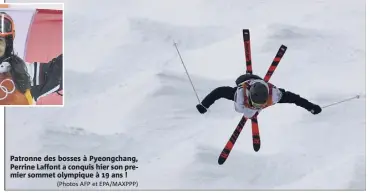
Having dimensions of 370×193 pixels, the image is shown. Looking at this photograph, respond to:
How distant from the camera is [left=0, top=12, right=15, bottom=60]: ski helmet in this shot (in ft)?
9.10

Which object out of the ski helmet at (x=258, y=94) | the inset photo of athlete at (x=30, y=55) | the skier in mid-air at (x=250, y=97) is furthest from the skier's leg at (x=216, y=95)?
the inset photo of athlete at (x=30, y=55)

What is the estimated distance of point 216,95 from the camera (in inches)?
113

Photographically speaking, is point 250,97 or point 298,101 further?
point 298,101

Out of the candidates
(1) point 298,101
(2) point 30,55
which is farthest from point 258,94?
(2) point 30,55

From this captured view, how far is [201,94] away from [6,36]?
42.4 inches

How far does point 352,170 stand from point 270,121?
0.52 metres

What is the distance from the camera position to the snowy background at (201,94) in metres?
2.84

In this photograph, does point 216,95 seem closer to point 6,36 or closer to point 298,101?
point 298,101

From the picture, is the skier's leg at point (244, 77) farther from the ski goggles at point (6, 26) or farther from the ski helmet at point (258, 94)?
the ski goggles at point (6, 26)

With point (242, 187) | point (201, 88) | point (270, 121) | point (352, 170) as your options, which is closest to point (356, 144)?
point (352, 170)

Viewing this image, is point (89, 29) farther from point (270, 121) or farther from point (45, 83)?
point (270, 121)

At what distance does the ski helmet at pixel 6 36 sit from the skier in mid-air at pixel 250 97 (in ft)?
3.43

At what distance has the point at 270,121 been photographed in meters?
2.87

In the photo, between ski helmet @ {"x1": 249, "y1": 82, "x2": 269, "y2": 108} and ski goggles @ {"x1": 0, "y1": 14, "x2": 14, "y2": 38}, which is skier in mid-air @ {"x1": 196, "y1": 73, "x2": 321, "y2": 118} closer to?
ski helmet @ {"x1": 249, "y1": 82, "x2": 269, "y2": 108}
